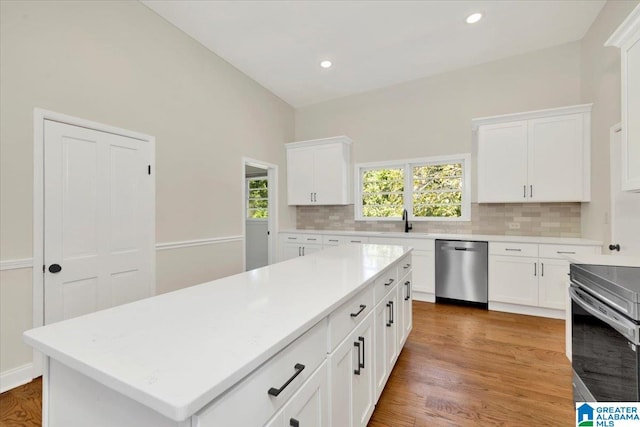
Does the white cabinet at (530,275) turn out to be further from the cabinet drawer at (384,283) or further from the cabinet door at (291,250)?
the cabinet door at (291,250)

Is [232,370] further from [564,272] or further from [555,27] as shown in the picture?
[555,27]

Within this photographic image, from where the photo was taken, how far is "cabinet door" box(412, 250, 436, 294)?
3979 mm

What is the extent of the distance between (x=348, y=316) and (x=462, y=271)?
307 cm

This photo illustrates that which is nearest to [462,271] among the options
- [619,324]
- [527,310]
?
[527,310]

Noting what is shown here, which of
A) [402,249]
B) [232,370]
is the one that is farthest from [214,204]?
[232,370]

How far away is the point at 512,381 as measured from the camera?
2.13 meters

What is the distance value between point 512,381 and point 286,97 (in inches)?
201

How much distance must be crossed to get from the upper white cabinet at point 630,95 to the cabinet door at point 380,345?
175 centimetres

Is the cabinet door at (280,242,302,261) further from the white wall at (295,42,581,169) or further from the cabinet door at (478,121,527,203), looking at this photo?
the cabinet door at (478,121,527,203)

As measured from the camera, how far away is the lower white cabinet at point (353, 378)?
46.7 inches

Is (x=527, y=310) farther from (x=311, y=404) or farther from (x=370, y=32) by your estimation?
(x=370, y=32)

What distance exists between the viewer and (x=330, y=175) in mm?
5035

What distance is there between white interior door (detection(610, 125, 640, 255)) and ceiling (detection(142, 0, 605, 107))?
1.55 metres

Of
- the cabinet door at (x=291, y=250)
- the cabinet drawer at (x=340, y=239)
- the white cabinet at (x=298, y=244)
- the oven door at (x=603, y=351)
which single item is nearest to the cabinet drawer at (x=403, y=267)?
the oven door at (x=603, y=351)
